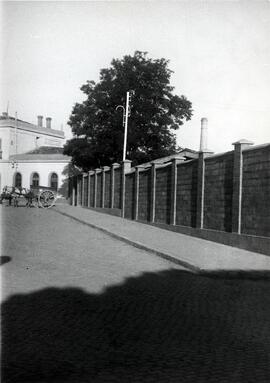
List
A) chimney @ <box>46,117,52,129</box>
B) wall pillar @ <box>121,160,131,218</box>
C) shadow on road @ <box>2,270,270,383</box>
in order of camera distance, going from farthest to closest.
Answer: chimney @ <box>46,117,52,129</box> → wall pillar @ <box>121,160,131,218</box> → shadow on road @ <box>2,270,270,383</box>

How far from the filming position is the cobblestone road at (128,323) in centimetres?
425

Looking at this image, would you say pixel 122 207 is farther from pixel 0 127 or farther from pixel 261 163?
pixel 0 127

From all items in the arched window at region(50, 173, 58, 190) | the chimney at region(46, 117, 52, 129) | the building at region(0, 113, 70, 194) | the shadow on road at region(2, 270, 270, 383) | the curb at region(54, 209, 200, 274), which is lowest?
the shadow on road at region(2, 270, 270, 383)

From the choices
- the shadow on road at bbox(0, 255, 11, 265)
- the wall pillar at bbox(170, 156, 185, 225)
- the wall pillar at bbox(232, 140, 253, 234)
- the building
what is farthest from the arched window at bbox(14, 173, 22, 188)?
the shadow on road at bbox(0, 255, 11, 265)

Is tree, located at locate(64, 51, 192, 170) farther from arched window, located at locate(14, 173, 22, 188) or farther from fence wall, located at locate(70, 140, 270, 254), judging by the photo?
arched window, located at locate(14, 173, 22, 188)

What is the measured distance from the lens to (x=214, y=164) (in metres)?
15.2

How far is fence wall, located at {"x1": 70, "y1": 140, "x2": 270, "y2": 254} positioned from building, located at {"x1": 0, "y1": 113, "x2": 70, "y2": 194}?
35572mm

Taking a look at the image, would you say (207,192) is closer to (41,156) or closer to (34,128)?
(41,156)

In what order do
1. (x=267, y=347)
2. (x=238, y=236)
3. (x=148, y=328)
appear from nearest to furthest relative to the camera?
(x=267, y=347) < (x=148, y=328) < (x=238, y=236)

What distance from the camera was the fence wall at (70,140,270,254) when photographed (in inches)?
499

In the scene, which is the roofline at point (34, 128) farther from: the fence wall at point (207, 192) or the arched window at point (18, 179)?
the fence wall at point (207, 192)

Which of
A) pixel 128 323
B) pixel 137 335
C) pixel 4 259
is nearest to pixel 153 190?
pixel 4 259

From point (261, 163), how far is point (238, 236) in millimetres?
2159

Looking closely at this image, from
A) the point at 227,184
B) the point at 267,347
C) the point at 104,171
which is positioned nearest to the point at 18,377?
the point at 267,347
